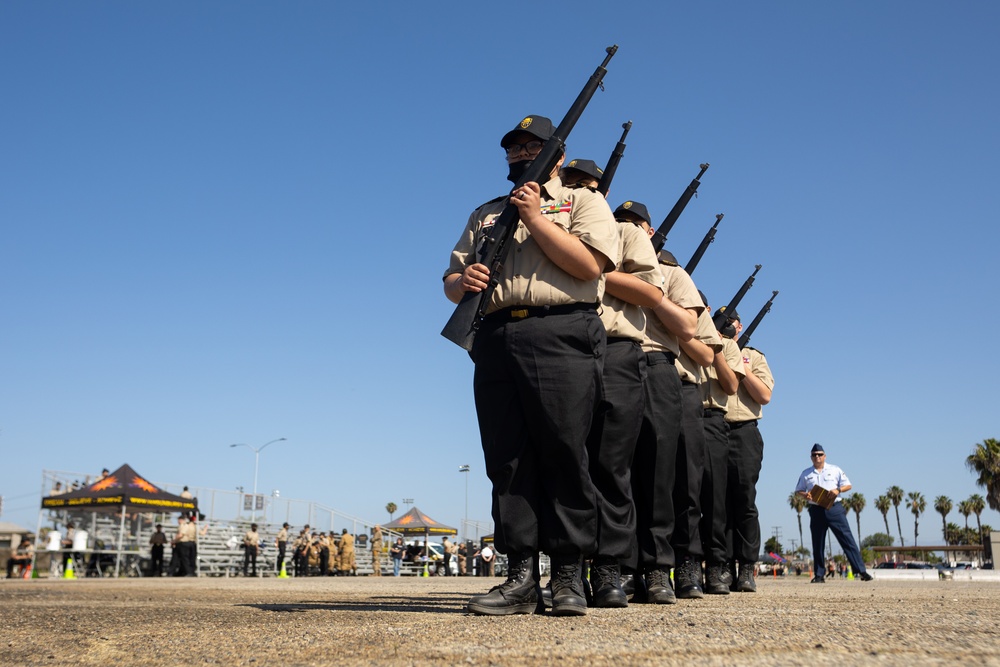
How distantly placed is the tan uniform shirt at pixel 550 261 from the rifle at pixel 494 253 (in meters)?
0.05

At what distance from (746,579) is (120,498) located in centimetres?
1974

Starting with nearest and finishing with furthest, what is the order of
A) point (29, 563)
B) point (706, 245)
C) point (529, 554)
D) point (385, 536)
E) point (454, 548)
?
point (529, 554) < point (706, 245) < point (29, 563) < point (454, 548) < point (385, 536)

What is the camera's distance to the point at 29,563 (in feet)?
76.1

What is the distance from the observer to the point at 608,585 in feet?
14.5

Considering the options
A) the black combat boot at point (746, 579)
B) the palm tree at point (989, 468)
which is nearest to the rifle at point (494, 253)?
the black combat boot at point (746, 579)

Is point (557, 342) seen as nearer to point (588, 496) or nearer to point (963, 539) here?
point (588, 496)

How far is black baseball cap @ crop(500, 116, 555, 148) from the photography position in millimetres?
4531

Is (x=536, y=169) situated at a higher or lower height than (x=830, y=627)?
higher

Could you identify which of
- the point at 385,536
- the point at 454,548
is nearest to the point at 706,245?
the point at 454,548

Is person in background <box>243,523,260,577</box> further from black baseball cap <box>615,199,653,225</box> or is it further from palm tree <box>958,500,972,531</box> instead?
palm tree <box>958,500,972,531</box>

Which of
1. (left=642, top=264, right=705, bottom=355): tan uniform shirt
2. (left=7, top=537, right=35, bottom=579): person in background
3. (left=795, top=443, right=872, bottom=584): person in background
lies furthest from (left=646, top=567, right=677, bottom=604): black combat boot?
(left=7, top=537, right=35, bottom=579): person in background

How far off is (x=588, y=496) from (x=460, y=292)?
3.80 ft

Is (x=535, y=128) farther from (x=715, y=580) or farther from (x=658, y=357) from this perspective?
(x=715, y=580)

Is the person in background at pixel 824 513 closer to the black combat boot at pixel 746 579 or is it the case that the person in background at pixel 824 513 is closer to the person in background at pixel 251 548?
the black combat boot at pixel 746 579
